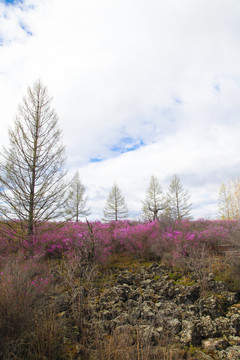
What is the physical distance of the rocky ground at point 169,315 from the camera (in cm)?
299

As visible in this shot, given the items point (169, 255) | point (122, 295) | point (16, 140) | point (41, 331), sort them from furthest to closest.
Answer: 1. point (16, 140)
2. point (169, 255)
3. point (122, 295)
4. point (41, 331)

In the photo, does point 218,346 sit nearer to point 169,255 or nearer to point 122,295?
point 122,295

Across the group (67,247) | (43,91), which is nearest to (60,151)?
(43,91)

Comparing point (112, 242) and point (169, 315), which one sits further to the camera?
point (112, 242)

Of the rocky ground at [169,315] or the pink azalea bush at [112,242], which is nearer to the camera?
the rocky ground at [169,315]

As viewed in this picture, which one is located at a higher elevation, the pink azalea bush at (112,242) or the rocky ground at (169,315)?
the pink azalea bush at (112,242)

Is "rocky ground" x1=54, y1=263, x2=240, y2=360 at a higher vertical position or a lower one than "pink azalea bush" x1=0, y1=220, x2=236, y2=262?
lower

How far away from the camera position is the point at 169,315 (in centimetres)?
381

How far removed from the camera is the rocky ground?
2990 millimetres

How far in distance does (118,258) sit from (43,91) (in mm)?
7810

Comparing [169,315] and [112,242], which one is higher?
[112,242]

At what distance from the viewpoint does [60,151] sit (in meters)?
8.63

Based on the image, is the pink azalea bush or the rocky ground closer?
the rocky ground

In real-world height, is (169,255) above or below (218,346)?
above
